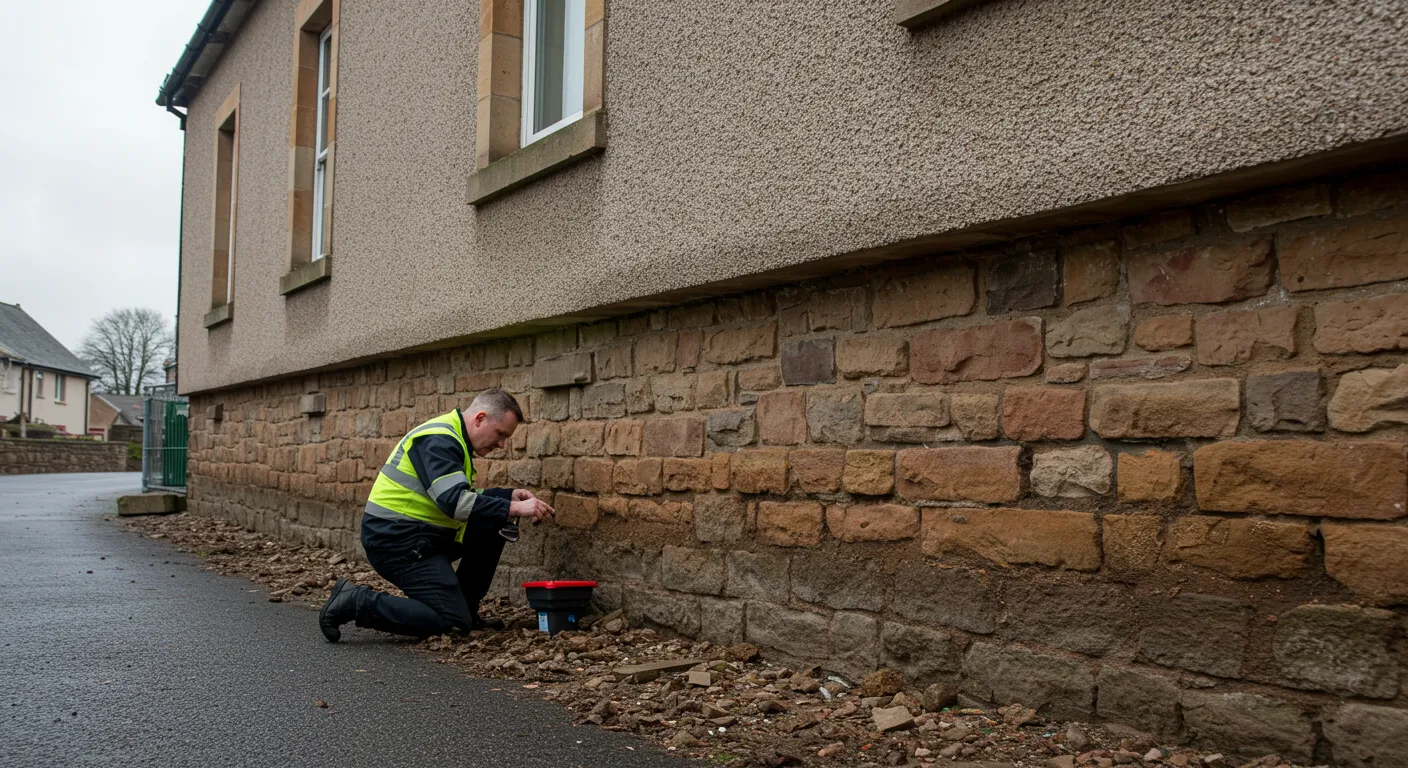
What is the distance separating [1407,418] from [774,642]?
265 cm

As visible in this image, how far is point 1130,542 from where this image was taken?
3.43 metres

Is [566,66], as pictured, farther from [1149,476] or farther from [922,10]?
[1149,476]

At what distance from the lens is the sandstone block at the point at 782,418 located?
4676mm

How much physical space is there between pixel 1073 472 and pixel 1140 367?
42 centimetres

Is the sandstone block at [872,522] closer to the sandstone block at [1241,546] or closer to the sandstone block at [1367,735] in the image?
the sandstone block at [1241,546]

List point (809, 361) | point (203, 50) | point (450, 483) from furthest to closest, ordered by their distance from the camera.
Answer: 1. point (203, 50)
2. point (450, 483)
3. point (809, 361)

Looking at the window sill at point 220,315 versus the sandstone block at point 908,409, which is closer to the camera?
the sandstone block at point 908,409

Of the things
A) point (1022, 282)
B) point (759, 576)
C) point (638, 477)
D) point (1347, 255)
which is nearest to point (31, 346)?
point (638, 477)

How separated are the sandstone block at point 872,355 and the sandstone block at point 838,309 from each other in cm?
6

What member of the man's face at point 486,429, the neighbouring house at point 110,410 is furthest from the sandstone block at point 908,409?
the neighbouring house at point 110,410

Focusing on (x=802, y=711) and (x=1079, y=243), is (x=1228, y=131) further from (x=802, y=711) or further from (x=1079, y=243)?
(x=802, y=711)

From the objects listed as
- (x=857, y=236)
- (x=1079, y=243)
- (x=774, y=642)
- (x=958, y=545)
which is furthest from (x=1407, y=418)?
(x=774, y=642)

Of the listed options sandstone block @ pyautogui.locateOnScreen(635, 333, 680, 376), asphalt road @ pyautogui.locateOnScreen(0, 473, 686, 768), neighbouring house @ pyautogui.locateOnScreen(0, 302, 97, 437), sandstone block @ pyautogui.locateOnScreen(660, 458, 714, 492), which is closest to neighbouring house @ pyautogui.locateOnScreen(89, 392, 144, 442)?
neighbouring house @ pyautogui.locateOnScreen(0, 302, 97, 437)

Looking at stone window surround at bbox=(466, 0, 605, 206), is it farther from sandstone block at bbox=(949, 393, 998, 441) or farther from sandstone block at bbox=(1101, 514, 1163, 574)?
sandstone block at bbox=(1101, 514, 1163, 574)
